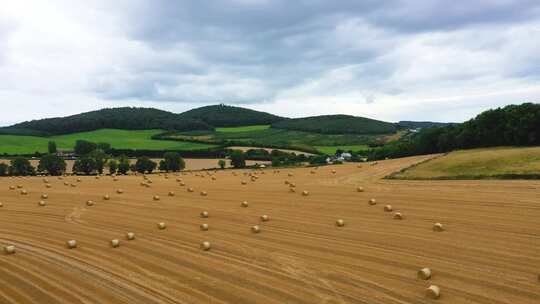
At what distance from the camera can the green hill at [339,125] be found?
138 m

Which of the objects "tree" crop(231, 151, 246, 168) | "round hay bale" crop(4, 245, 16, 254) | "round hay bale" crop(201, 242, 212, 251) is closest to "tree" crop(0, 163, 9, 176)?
"tree" crop(231, 151, 246, 168)

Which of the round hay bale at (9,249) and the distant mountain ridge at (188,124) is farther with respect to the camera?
the distant mountain ridge at (188,124)

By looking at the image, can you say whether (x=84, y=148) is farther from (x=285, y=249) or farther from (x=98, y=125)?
(x=285, y=249)

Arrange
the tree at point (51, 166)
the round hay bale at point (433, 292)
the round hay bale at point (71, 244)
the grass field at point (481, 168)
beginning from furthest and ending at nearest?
1. the tree at point (51, 166)
2. the grass field at point (481, 168)
3. the round hay bale at point (71, 244)
4. the round hay bale at point (433, 292)

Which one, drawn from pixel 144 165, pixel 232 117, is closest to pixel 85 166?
pixel 144 165

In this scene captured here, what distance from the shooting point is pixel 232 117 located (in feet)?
585

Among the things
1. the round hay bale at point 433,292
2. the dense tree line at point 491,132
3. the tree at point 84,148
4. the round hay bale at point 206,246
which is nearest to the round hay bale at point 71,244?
the round hay bale at point 206,246

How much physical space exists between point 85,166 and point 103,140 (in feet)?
169

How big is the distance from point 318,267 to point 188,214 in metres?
9.46

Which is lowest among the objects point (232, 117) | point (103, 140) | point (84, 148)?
point (84, 148)

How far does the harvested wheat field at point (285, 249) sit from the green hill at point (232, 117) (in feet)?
477

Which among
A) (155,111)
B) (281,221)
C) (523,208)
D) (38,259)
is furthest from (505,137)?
(155,111)

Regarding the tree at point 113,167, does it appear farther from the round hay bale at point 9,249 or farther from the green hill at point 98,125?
the green hill at point 98,125

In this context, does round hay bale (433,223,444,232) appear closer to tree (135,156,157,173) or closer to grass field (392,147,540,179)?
grass field (392,147,540,179)
